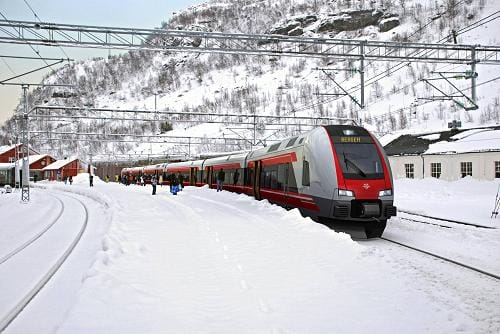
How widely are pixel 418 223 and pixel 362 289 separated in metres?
8.87

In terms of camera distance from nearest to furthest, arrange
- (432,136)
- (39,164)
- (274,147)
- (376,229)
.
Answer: (376,229) < (274,147) < (432,136) < (39,164)

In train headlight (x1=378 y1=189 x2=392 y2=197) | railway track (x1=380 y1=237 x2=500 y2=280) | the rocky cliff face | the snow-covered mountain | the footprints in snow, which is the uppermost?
the rocky cliff face

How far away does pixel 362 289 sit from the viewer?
6.14 metres

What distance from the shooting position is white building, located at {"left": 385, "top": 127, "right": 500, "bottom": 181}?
87.9 feet

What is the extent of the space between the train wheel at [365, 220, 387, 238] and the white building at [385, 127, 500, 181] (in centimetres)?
1909

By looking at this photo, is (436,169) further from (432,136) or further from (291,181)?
(291,181)

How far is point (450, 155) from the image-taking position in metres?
29.2

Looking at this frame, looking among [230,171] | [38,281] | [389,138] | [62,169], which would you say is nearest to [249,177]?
[230,171]

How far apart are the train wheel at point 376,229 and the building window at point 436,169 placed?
21579 millimetres

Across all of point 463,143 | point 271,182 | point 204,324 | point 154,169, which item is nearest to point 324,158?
point 271,182

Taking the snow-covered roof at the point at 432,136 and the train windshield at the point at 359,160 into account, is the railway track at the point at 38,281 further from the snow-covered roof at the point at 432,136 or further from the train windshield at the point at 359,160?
the snow-covered roof at the point at 432,136

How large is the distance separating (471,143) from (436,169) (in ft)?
9.51

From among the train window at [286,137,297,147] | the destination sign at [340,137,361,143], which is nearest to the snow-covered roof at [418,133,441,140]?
the train window at [286,137,297,147]

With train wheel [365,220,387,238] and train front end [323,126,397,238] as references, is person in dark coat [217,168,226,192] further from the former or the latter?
train wheel [365,220,387,238]
